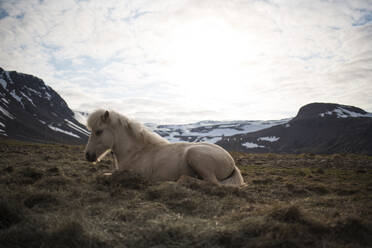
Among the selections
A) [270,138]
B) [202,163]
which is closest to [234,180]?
[202,163]

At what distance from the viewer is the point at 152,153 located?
296 inches

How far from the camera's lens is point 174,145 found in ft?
24.6

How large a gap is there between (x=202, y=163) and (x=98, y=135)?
12.1 ft

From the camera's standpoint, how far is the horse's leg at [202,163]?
6489mm

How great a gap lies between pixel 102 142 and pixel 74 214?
458 cm

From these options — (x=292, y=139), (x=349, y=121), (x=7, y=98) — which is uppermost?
(x=7, y=98)

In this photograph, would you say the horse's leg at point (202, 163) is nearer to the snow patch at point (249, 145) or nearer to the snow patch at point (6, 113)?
the snow patch at point (6, 113)

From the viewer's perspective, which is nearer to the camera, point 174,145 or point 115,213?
point 115,213

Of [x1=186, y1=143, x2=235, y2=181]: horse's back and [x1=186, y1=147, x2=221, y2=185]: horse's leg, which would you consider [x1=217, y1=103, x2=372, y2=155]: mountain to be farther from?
[x1=186, y1=147, x2=221, y2=185]: horse's leg

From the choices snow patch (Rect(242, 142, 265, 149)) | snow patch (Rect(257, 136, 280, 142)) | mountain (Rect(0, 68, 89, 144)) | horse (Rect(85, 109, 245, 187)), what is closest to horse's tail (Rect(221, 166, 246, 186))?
horse (Rect(85, 109, 245, 187))

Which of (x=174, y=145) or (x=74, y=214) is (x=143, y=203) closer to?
(x=74, y=214)

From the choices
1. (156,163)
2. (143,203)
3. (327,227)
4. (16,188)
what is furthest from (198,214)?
(16,188)

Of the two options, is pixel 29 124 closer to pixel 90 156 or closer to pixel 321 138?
pixel 90 156

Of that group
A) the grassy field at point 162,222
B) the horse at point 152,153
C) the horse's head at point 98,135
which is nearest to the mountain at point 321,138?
the horse at point 152,153
